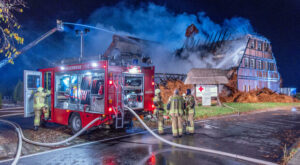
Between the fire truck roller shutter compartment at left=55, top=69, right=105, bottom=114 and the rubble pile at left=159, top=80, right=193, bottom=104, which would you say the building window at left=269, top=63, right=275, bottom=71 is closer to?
the rubble pile at left=159, top=80, right=193, bottom=104

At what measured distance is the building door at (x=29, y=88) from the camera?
873 cm

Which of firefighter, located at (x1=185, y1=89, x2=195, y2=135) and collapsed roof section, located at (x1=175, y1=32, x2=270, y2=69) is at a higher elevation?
collapsed roof section, located at (x1=175, y1=32, x2=270, y2=69)

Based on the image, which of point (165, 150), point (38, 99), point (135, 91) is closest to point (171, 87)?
point (135, 91)

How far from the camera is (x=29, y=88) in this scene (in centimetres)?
884

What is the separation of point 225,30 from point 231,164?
25.5 metres

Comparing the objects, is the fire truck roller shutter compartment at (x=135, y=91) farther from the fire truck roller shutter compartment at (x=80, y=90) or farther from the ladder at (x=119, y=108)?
the fire truck roller shutter compartment at (x=80, y=90)

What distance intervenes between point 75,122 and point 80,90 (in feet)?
3.88

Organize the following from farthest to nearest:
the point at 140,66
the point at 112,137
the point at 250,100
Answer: the point at 250,100 < the point at 140,66 < the point at 112,137

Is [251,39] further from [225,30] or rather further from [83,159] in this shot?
[83,159]

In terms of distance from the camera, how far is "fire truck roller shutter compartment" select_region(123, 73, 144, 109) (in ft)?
27.2

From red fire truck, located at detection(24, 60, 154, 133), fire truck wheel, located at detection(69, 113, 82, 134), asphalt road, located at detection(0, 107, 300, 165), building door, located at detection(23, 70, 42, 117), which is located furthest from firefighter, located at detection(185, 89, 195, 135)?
building door, located at detection(23, 70, 42, 117)

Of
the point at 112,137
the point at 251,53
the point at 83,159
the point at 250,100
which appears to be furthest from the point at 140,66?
the point at 251,53

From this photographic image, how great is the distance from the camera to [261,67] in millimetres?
27344

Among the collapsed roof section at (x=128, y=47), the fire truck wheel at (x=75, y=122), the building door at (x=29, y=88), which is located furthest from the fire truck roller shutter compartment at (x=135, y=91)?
the collapsed roof section at (x=128, y=47)
